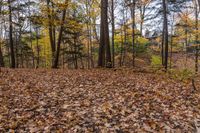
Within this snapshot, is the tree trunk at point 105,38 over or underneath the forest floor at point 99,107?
over

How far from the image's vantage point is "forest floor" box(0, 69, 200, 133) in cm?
495

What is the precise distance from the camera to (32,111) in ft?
19.1

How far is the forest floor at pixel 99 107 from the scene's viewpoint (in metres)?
4.95

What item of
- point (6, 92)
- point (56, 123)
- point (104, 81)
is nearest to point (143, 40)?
Result: point (104, 81)

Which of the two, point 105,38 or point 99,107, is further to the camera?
point 105,38

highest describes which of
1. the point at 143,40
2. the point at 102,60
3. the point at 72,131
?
the point at 143,40

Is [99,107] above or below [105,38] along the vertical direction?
below

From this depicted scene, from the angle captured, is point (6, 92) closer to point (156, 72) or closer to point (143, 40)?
point (156, 72)

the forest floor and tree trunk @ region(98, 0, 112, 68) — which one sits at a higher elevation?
tree trunk @ region(98, 0, 112, 68)

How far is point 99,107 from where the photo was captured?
20.0 feet

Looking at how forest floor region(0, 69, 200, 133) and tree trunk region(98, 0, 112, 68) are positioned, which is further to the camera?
tree trunk region(98, 0, 112, 68)

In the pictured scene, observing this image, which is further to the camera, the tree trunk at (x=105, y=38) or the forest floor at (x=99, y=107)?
the tree trunk at (x=105, y=38)

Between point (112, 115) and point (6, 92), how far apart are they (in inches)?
158

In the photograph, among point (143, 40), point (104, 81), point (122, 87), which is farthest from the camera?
point (143, 40)
